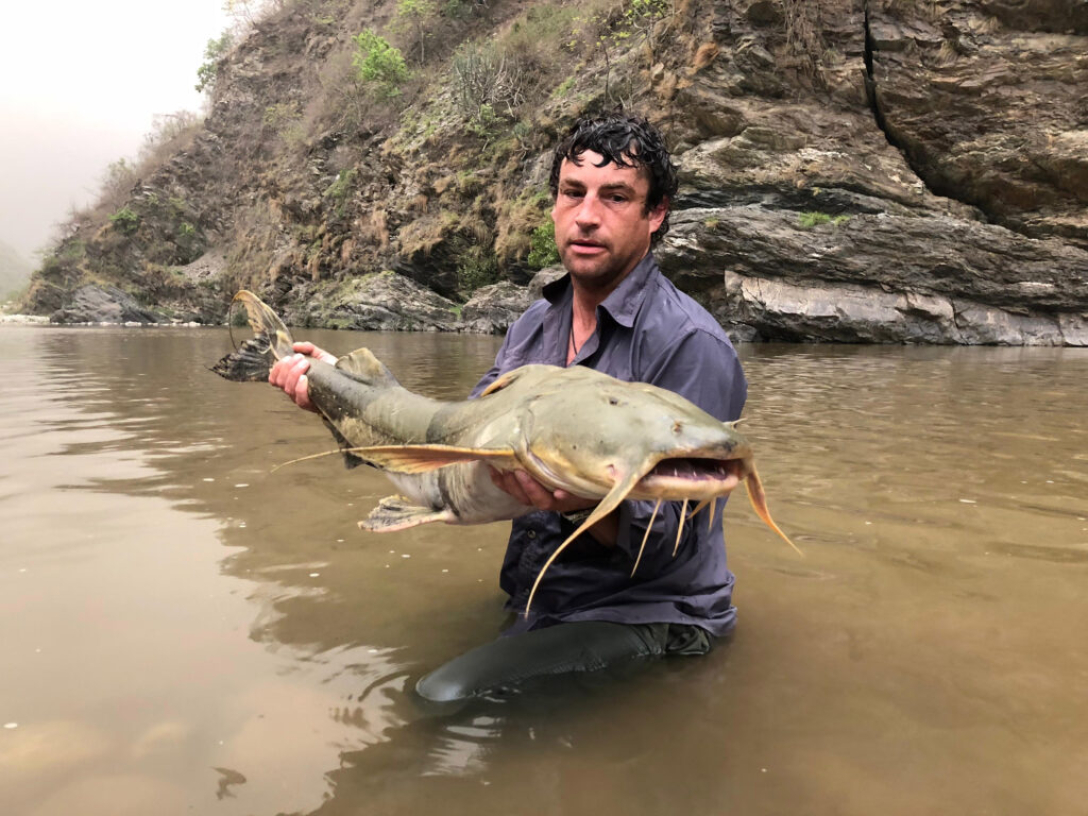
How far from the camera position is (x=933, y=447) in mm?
5000

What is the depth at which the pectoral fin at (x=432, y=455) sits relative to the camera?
4.97ft

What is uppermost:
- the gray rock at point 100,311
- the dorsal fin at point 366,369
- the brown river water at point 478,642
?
the dorsal fin at point 366,369

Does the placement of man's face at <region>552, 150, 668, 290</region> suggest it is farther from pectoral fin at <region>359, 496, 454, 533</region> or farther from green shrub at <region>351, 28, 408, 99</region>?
green shrub at <region>351, 28, 408, 99</region>

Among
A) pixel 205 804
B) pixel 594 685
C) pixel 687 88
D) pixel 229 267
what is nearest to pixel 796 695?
pixel 594 685

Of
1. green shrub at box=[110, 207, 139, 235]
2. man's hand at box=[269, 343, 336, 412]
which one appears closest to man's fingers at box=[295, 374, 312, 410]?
man's hand at box=[269, 343, 336, 412]

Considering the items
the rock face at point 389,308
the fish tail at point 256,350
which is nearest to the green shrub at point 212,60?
the rock face at point 389,308

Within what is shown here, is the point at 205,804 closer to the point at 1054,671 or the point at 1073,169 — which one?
the point at 1054,671

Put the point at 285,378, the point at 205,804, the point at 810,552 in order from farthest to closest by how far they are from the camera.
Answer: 1. the point at 810,552
2. the point at 285,378
3. the point at 205,804

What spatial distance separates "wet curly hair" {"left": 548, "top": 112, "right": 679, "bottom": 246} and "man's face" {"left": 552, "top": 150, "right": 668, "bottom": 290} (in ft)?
0.07

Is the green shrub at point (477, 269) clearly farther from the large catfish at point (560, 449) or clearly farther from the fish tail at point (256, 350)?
the large catfish at point (560, 449)

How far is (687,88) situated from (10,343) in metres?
16.2

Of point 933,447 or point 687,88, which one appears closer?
point 933,447

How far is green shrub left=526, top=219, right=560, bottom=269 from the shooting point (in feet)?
64.5

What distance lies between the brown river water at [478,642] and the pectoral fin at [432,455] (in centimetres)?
70
